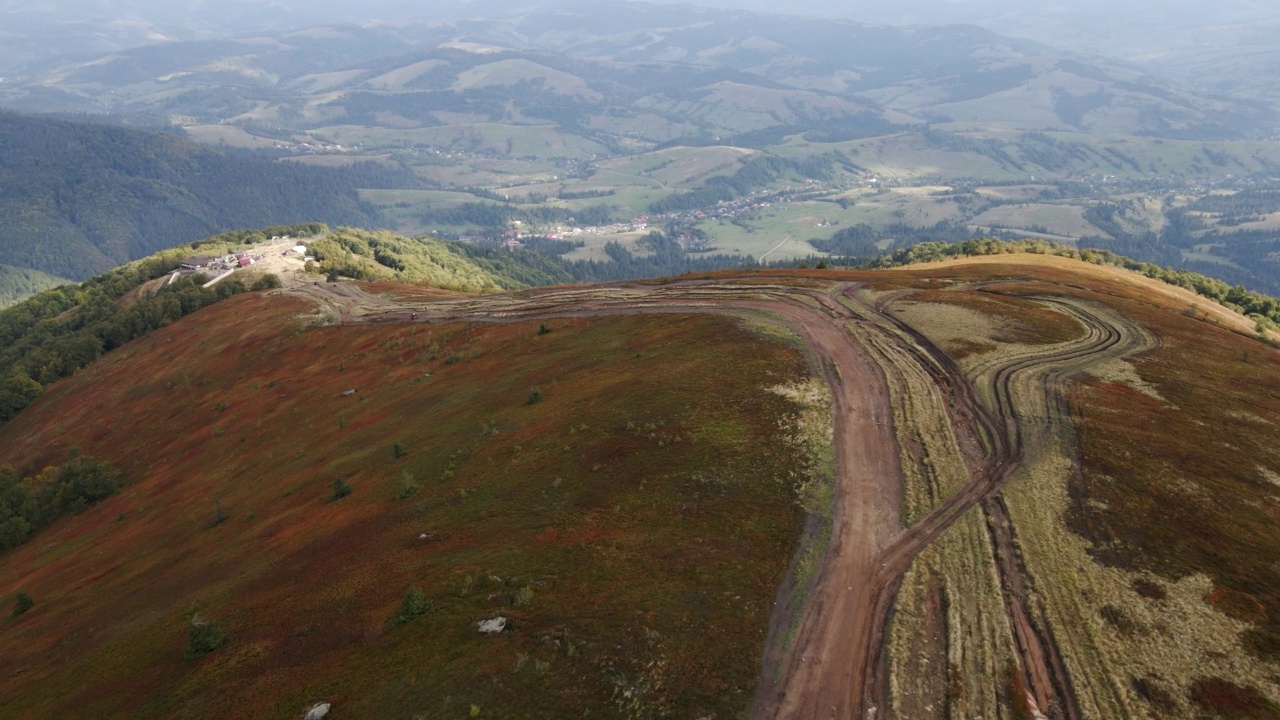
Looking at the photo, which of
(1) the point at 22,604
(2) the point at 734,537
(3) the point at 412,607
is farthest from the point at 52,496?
(2) the point at 734,537

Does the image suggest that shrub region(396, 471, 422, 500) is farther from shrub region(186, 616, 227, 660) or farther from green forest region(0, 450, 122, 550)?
green forest region(0, 450, 122, 550)

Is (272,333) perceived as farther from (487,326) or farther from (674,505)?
(674,505)

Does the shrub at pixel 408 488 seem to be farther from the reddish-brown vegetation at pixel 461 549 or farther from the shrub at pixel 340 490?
the shrub at pixel 340 490

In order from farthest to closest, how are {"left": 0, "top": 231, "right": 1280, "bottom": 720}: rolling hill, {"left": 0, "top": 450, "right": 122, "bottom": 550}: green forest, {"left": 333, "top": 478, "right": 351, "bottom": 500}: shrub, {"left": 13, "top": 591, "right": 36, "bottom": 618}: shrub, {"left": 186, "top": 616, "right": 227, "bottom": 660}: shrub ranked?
{"left": 0, "top": 450, "right": 122, "bottom": 550}: green forest, {"left": 13, "top": 591, "right": 36, "bottom": 618}: shrub, {"left": 333, "top": 478, "right": 351, "bottom": 500}: shrub, {"left": 186, "top": 616, "right": 227, "bottom": 660}: shrub, {"left": 0, "top": 231, "right": 1280, "bottom": 720}: rolling hill

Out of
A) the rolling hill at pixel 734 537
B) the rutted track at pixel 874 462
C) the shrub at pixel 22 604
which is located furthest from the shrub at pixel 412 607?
the shrub at pixel 22 604

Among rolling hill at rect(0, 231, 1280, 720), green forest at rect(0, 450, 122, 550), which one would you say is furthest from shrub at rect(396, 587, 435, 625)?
green forest at rect(0, 450, 122, 550)
